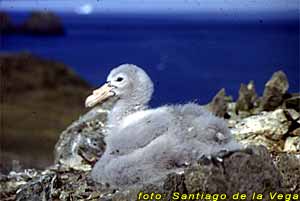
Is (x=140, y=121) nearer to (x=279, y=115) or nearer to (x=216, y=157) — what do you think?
(x=216, y=157)

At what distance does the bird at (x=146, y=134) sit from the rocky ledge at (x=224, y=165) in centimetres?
7

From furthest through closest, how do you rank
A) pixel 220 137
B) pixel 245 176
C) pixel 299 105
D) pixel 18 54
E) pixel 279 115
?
pixel 18 54 → pixel 299 105 → pixel 279 115 → pixel 220 137 → pixel 245 176

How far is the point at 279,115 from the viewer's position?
2.18 m

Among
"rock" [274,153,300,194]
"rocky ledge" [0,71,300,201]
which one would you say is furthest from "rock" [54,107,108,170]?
"rock" [274,153,300,194]

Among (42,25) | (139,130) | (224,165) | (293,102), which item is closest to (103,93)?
(139,130)

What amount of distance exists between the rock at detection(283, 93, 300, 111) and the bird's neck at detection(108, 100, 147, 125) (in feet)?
2.41

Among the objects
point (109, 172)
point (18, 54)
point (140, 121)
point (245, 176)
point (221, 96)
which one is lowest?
point (245, 176)

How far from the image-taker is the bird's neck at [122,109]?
1.85 meters

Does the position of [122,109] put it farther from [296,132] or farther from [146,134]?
[296,132]

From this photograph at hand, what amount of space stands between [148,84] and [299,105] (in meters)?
0.75

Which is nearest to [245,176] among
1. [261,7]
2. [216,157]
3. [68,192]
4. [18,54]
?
[216,157]

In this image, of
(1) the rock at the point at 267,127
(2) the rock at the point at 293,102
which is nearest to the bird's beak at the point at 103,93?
(1) the rock at the point at 267,127

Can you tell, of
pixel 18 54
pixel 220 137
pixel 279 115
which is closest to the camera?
pixel 220 137

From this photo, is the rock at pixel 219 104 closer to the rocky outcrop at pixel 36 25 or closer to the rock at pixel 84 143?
the rock at pixel 84 143
